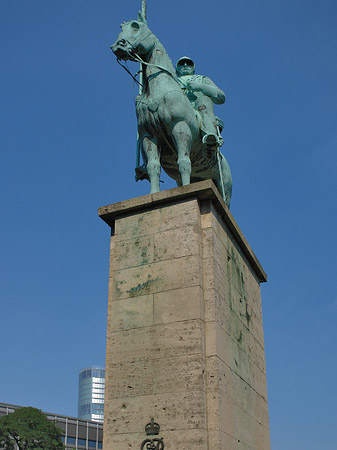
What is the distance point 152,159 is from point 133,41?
103 inches

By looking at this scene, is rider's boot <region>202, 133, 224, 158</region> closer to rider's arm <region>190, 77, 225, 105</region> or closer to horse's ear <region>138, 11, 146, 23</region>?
rider's arm <region>190, 77, 225, 105</region>

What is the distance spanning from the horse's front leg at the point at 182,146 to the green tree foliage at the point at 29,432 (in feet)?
161

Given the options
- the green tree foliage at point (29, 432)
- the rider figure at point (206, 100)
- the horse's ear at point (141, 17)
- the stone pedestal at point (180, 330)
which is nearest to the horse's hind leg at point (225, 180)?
the rider figure at point (206, 100)

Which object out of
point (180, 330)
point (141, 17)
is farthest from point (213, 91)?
point (180, 330)

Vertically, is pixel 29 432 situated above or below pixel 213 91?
below

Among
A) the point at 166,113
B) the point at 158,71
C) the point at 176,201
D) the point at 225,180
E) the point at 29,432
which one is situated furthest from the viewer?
the point at 29,432

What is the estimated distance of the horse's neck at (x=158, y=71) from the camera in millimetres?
12297

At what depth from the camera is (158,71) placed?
40.9 ft

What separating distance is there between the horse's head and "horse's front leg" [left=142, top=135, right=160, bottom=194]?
72.4 inches

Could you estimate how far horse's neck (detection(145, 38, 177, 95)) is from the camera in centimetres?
1230

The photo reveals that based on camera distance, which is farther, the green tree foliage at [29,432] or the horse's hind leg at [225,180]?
the green tree foliage at [29,432]

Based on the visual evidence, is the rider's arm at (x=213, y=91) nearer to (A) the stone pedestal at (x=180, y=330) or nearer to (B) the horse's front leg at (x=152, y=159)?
(B) the horse's front leg at (x=152, y=159)

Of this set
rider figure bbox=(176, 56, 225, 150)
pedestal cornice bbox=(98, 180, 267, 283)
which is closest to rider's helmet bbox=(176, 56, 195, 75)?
rider figure bbox=(176, 56, 225, 150)

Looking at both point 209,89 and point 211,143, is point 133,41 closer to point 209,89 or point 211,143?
point 209,89
